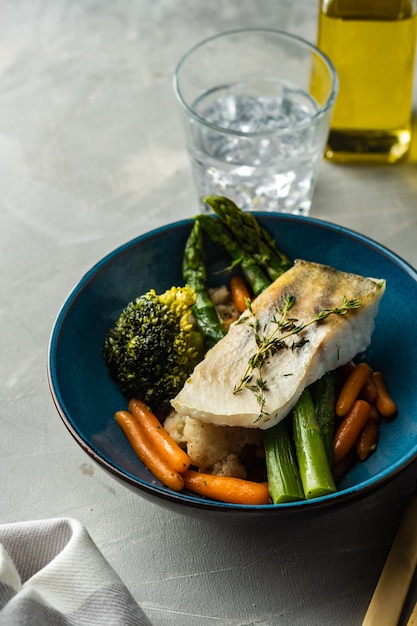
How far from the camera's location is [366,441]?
2.36 metres

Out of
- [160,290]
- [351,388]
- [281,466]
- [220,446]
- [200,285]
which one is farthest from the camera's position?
[160,290]

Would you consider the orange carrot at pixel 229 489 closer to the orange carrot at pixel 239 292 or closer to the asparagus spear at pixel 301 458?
the asparagus spear at pixel 301 458

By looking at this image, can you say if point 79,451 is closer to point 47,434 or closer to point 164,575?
point 47,434

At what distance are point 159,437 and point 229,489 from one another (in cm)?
28

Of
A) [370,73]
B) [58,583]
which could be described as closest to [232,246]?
[370,73]

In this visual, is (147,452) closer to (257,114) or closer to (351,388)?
(351,388)

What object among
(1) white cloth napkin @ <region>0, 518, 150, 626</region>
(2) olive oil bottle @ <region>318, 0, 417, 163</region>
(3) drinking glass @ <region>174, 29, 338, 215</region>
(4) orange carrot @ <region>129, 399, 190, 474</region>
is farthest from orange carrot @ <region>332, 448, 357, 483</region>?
(2) olive oil bottle @ <region>318, 0, 417, 163</region>

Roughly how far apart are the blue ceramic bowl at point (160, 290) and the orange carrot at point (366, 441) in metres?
0.02

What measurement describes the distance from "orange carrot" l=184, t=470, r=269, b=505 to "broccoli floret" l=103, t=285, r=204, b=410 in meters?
0.32

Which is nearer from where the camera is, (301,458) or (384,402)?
(301,458)

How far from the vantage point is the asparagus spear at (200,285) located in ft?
8.49

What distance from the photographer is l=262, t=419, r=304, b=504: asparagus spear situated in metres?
2.14

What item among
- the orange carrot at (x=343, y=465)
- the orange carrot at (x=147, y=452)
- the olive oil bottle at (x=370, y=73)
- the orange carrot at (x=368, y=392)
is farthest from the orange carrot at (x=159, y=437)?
the olive oil bottle at (x=370, y=73)

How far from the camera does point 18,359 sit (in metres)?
2.93
